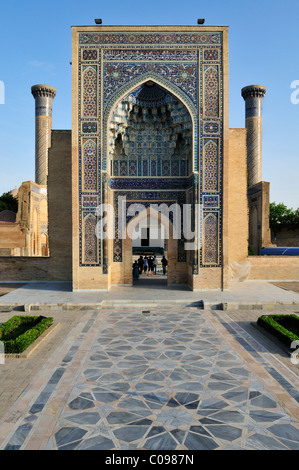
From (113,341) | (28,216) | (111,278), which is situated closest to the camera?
(113,341)

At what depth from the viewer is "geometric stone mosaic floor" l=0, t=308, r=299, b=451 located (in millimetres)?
2996

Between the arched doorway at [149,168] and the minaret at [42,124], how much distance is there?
17832 mm

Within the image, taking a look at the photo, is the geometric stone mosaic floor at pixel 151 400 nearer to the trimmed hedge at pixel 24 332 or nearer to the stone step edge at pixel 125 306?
the trimmed hedge at pixel 24 332

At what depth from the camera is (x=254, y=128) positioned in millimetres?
26766

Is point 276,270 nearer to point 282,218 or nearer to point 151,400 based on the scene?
point 151,400

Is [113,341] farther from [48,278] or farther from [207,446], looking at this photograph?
[48,278]

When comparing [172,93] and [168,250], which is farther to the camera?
[168,250]

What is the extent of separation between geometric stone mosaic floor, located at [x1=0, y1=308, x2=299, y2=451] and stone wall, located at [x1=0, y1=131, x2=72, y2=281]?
17.8 feet

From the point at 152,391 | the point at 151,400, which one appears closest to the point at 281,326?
the point at 152,391

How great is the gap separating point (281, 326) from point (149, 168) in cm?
657

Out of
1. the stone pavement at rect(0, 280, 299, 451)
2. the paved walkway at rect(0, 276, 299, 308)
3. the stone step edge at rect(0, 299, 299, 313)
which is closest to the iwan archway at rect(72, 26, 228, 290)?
the paved walkway at rect(0, 276, 299, 308)

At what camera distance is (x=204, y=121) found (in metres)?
9.65

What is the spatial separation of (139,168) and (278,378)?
791cm
